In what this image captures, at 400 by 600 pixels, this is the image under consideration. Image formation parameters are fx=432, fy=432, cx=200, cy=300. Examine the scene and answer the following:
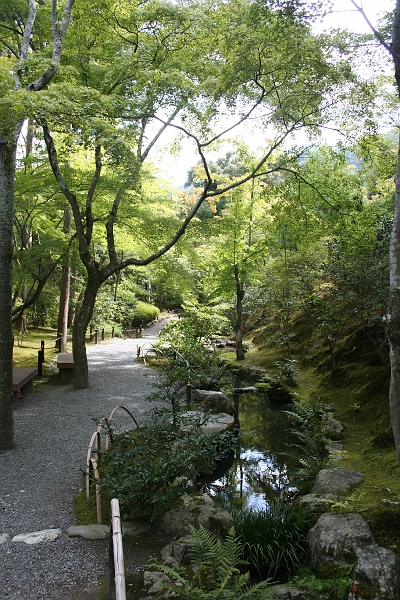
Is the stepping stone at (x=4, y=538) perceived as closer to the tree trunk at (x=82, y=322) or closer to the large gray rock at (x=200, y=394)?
the large gray rock at (x=200, y=394)

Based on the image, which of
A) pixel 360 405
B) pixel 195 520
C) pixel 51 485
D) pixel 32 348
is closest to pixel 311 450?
pixel 360 405

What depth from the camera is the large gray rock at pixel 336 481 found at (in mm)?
5339

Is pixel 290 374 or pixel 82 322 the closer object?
pixel 82 322

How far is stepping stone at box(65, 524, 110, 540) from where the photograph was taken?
436cm

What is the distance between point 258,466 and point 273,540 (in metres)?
3.25

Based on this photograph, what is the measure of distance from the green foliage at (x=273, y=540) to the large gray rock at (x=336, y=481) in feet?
2.10

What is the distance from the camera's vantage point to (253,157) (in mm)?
14016

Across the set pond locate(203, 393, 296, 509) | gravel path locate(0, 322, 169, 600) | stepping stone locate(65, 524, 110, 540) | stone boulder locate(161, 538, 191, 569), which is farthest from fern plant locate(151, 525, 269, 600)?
pond locate(203, 393, 296, 509)

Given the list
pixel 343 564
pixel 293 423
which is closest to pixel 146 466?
pixel 343 564

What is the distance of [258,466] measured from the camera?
7766mm

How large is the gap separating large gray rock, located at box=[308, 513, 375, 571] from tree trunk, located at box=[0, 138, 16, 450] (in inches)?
195

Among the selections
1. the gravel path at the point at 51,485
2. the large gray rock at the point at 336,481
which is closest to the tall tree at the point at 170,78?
the gravel path at the point at 51,485

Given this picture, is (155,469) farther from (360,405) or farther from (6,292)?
(360,405)

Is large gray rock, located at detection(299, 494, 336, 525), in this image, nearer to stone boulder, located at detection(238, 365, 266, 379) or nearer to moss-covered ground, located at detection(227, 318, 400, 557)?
moss-covered ground, located at detection(227, 318, 400, 557)
